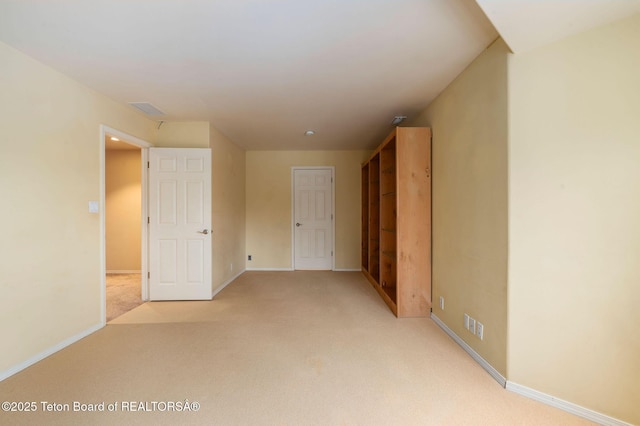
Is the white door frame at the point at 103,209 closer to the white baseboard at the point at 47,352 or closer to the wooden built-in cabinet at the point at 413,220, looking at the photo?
the white baseboard at the point at 47,352

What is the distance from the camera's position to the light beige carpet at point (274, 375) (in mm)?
1516

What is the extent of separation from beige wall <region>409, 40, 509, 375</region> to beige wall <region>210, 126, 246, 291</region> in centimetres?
293

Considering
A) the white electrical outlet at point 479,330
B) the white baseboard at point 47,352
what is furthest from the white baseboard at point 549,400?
the white baseboard at point 47,352

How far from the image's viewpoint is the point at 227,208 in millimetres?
4301

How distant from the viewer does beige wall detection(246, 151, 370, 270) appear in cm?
533

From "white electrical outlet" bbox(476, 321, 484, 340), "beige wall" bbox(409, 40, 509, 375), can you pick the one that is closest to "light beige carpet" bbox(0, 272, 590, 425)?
"white electrical outlet" bbox(476, 321, 484, 340)

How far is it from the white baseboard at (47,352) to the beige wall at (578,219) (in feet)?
11.6

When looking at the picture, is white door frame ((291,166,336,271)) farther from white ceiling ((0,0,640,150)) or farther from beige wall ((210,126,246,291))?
white ceiling ((0,0,640,150))

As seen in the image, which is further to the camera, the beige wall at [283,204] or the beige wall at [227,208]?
the beige wall at [283,204]

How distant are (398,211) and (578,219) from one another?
1516mm

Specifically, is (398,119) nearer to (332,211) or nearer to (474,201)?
(474,201)

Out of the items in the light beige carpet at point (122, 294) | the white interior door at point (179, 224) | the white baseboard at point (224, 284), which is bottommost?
the light beige carpet at point (122, 294)

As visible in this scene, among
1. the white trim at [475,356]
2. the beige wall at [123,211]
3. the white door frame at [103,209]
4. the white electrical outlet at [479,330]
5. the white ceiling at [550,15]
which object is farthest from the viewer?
the beige wall at [123,211]

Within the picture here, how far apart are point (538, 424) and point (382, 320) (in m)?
1.52
